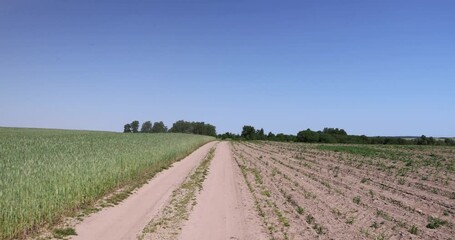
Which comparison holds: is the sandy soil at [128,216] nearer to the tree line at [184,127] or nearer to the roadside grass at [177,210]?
the roadside grass at [177,210]

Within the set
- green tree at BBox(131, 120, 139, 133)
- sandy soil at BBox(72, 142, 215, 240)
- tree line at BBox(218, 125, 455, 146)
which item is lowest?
sandy soil at BBox(72, 142, 215, 240)

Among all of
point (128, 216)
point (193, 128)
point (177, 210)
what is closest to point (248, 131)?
point (193, 128)

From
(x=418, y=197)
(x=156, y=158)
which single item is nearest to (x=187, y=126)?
(x=156, y=158)

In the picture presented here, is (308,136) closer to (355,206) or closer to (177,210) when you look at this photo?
(355,206)

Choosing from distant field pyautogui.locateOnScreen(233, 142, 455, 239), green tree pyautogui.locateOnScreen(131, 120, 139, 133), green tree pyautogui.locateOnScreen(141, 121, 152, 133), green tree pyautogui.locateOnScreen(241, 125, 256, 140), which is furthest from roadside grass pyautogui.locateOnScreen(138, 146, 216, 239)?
green tree pyautogui.locateOnScreen(141, 121, 152, 133)

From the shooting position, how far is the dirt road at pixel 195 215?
1138cm

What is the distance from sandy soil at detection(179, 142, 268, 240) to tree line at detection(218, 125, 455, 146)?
107052 millimetres

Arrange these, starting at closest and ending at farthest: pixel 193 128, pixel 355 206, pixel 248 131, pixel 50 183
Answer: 1. pixel 50 183
2. pixel 355 206
3. pixel 248 131
4. pixel 193 128

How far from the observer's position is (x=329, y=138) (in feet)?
419

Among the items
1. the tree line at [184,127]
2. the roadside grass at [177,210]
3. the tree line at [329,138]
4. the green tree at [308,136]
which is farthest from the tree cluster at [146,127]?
the roadside grass at [177,210]

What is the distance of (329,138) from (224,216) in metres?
118

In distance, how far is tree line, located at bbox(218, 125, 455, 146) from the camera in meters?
116

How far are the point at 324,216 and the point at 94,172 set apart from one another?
8.64 m

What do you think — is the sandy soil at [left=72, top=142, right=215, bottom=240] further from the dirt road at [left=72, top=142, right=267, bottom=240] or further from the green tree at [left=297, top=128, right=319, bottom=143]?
the green tree at [left=297, top=128, right=319, bottom=143]
